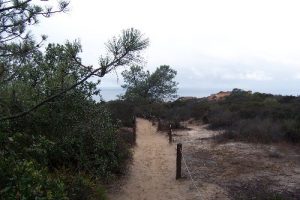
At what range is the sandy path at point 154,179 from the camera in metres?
11.1

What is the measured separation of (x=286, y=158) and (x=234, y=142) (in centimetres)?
397

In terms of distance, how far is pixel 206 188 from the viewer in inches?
451

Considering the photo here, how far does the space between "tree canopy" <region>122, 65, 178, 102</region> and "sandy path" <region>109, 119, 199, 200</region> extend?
28.1 m

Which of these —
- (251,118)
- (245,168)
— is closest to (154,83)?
(251,118)

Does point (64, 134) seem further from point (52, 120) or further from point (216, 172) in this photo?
point (216, 172)

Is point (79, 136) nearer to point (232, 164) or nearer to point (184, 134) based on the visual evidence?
point (232, 164)

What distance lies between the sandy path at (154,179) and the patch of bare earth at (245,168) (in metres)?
0.58

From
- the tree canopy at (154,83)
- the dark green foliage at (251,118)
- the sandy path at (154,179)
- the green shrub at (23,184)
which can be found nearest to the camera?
the green shrub at (23,184)

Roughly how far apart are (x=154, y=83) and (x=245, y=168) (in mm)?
34429

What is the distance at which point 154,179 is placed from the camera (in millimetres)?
12859

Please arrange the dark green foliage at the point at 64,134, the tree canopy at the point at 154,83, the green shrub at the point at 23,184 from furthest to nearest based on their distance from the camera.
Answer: the tree canopy at the point at 154,83, the dark green foliage at the point at 64,134, the green shrub at the point at 23,184

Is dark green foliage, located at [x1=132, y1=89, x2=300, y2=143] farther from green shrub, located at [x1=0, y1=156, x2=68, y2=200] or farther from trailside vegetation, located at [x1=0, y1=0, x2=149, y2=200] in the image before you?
green shrub, located at [x1=0, y1=156, x2=68, y2=200]

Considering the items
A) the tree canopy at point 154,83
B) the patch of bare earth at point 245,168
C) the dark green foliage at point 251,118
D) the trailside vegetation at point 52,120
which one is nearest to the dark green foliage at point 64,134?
the trailside vegetation at point 52,120

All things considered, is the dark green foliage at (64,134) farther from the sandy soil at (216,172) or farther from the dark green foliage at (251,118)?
the dark green foliage at (251,118)
